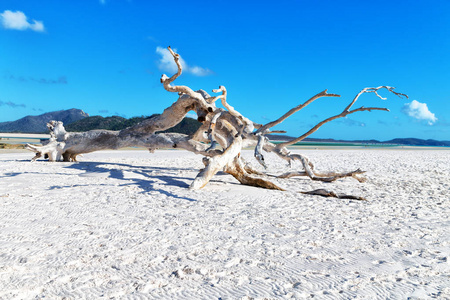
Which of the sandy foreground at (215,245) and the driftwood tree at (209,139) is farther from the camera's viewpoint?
the driftwood tree at (209,139)

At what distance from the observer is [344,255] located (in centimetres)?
286

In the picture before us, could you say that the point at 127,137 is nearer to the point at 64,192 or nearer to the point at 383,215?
the point at 64,192

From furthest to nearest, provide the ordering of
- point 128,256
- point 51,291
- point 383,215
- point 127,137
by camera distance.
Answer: point 127,137 < point 383,215 < point 128,256 < point 51,291

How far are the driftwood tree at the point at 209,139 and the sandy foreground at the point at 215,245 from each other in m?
1.11

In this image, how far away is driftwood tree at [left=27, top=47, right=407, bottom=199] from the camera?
6438 millimetres

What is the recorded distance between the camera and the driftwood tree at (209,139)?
644 cm

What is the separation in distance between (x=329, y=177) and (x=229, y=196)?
349 cm

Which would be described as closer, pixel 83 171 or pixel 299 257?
pixel 299 257

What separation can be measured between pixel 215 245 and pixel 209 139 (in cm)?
424

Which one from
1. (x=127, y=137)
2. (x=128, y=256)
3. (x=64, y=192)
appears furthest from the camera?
(x=127, y=137)

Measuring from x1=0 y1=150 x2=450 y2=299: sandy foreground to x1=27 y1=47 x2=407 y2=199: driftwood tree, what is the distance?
1.11 metres

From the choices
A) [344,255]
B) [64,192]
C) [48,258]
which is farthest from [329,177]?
[48,258]

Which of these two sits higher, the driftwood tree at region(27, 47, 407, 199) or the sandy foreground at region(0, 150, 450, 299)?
the driftwood tree at region(27, 47, 407, 199)

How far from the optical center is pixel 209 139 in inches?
279
